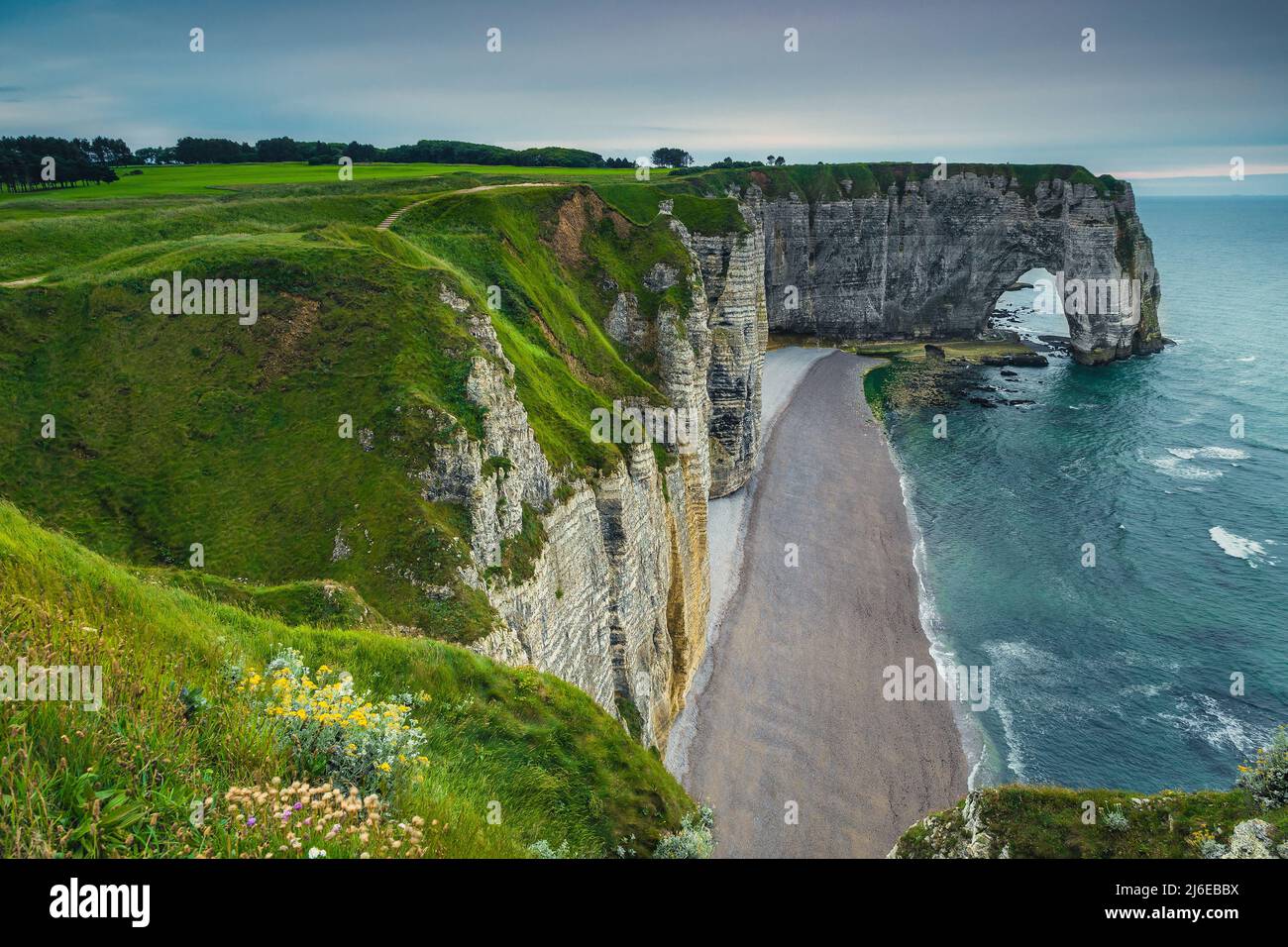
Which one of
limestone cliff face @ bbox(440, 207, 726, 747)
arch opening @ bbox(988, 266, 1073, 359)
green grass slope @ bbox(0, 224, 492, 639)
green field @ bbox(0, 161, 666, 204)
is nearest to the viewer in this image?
green grass slope @ bbox(0, 224, 492, 639)

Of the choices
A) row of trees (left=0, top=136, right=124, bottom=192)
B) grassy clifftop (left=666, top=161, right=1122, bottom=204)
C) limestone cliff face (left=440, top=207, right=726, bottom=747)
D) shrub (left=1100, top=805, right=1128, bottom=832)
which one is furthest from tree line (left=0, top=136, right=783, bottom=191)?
shrub (left=1100, top=805, right=1128, bottom=832)

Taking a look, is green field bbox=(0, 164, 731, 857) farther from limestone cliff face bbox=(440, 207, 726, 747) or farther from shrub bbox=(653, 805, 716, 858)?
limestone cliff face bbox=(440, 207, 726, 747)

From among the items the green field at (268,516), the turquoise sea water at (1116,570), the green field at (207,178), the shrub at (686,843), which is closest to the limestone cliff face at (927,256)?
the turquoise sea water at (1116,570)

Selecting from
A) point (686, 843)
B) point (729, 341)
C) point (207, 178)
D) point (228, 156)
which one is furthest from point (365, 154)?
point (686, 843)

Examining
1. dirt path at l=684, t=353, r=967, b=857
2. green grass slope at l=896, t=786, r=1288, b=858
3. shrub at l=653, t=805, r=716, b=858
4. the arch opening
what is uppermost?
the arch opening

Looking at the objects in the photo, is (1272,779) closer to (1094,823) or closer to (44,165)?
(1094,823)

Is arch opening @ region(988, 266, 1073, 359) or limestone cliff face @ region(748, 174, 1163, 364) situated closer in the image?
limestone cliff face @ region(748, 174, 1163, 364)

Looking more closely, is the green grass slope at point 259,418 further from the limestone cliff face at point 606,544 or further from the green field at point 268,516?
the limestone cliff face at point 606,544
